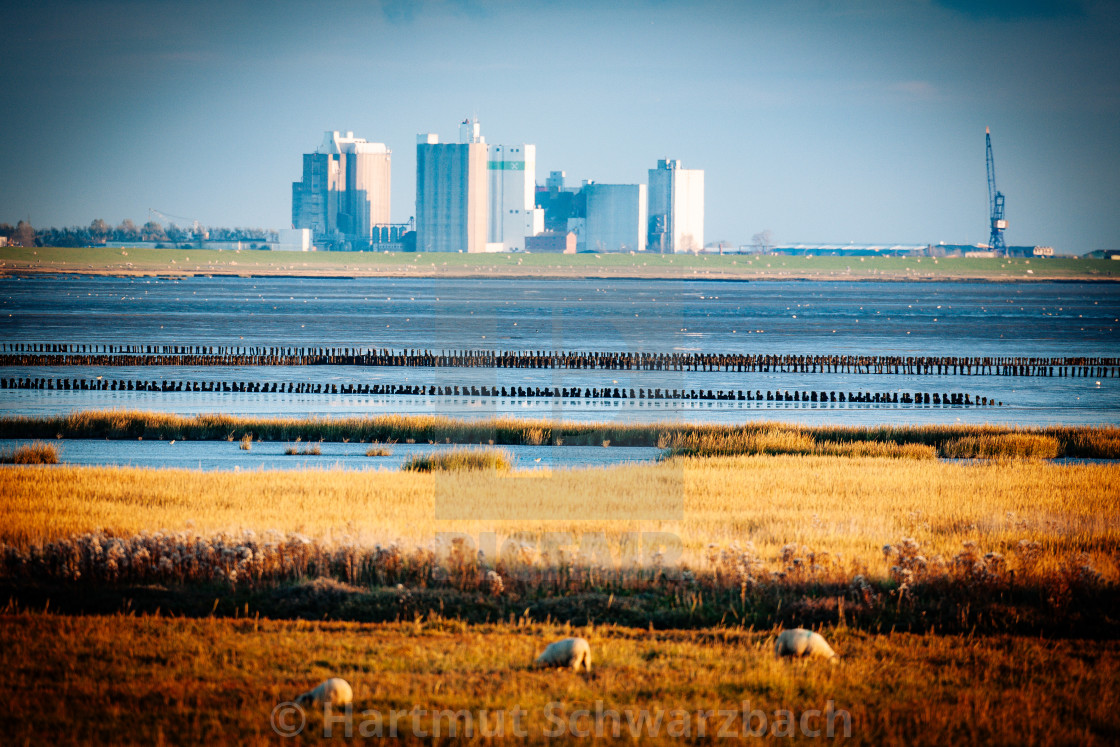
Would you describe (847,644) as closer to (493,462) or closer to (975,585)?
(975,585)

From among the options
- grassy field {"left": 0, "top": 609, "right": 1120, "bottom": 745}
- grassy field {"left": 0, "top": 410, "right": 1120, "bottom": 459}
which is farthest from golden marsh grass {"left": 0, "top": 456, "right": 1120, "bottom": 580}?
grassy field {"left": 0, "top": 410, "right": 1120, "bottom": 459}

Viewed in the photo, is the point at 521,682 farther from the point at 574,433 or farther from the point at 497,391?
the point at 497,391

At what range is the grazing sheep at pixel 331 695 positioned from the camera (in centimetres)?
1012

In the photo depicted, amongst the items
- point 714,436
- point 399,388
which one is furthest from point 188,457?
point 399,388

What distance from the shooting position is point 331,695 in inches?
399

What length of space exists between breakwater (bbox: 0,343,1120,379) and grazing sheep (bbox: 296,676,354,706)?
5928 centimetres

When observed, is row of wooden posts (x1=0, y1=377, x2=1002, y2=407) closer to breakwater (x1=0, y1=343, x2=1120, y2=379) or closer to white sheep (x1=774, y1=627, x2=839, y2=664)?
breakwater (x1=0, y1=343, x2=1120, y2=379)

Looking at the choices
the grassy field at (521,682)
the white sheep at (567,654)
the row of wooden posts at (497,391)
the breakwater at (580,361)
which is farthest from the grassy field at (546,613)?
the breakwater at (580,361)

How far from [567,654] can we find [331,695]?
9.06ft

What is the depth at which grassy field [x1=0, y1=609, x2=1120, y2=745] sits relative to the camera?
9.92m

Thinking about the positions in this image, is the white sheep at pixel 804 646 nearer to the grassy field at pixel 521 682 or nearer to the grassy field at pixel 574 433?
the grassy field at pixel 521 682

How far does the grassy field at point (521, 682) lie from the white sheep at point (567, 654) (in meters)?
0.20

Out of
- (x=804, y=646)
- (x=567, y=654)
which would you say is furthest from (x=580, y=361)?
(x=567, y=654)

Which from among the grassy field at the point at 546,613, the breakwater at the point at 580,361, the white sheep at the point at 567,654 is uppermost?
the white sheep at the point at 567,654
